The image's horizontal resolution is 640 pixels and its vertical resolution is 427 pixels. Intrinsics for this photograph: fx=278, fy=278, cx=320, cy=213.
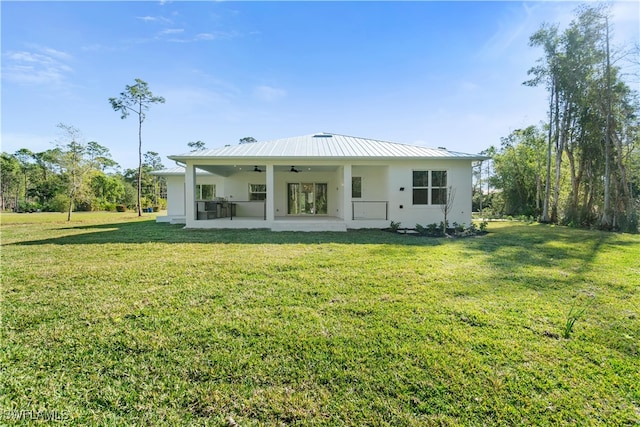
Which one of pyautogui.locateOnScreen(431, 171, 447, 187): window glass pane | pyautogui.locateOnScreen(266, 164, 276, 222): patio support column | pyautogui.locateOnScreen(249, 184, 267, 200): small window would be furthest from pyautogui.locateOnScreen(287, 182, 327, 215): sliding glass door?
pyautogui.locateOnScreen(431, 171, 447, 187): window glass pane

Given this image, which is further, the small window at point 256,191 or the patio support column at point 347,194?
the small window at point 256,191

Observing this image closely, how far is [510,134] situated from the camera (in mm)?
24125

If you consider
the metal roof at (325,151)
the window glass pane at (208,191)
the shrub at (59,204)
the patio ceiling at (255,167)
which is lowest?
the shrub at (59,204)

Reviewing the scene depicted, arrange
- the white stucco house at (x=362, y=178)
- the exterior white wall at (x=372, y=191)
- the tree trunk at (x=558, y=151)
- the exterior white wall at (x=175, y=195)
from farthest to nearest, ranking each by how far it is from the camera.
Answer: the exterior white wall at (x=175, y=195) → the tree trunk at (x=558, y=151) → the exterior white wall at (x=372, y=191) → the white stucco house at (x=362, y=178)

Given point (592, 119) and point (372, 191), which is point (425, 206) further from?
point (592, 119)

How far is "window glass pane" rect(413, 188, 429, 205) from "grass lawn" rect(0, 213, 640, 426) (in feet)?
21.4

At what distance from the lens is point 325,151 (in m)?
11.7

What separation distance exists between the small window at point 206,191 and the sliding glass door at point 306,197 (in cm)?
518

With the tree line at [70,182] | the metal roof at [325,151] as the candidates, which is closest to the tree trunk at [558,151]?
the metal roof at [325,151]

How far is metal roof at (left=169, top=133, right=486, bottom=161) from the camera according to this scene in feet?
36.0

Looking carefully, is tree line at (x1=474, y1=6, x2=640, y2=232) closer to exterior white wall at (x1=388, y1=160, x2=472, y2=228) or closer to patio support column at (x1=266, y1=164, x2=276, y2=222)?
exterior white wall at (x1=388, y1=160, x2=472, y2=228)

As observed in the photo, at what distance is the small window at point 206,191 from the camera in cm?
1741

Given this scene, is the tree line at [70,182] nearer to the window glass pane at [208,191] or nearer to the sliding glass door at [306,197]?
the window glass pane at [208,191]

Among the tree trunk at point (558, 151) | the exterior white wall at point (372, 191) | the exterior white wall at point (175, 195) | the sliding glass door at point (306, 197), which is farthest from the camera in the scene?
the exterior white wall at point (175, 195)
